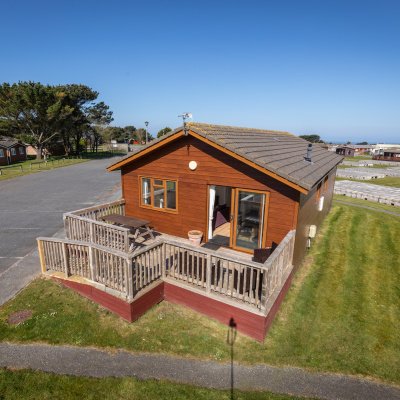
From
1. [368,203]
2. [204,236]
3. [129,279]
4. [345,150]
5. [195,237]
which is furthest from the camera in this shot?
[345,150]

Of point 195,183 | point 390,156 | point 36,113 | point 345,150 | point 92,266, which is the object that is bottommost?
point 390,156

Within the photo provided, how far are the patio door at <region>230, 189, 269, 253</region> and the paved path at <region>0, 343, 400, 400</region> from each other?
12.8 feet

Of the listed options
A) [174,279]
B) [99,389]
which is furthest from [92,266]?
[99,389]

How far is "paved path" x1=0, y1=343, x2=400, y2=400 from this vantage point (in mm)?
4875

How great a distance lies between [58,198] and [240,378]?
1920 centimetres

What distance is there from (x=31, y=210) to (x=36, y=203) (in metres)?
2.04

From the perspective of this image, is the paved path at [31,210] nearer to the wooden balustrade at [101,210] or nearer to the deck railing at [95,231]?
the deck railing at [95,231]

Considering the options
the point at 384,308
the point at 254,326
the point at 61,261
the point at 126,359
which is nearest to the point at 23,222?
the point at 61,261

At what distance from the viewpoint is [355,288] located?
841 centimetres

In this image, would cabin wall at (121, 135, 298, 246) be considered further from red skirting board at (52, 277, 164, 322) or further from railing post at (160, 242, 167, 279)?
red skirting board at (52, 277, 164, 322)

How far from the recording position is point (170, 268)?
7.27 meters

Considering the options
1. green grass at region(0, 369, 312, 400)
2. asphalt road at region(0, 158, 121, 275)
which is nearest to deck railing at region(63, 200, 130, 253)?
asphalt road at region(0, 158, 121, 275)

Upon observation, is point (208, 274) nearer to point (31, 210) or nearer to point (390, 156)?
point (31, 210)

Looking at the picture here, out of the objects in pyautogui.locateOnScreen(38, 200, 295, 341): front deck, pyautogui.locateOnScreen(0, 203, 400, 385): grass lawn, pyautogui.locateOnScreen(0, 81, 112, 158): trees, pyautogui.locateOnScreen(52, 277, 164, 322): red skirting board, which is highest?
pyautogui.locateOnScreen(0, 81, 112, 158): trees
